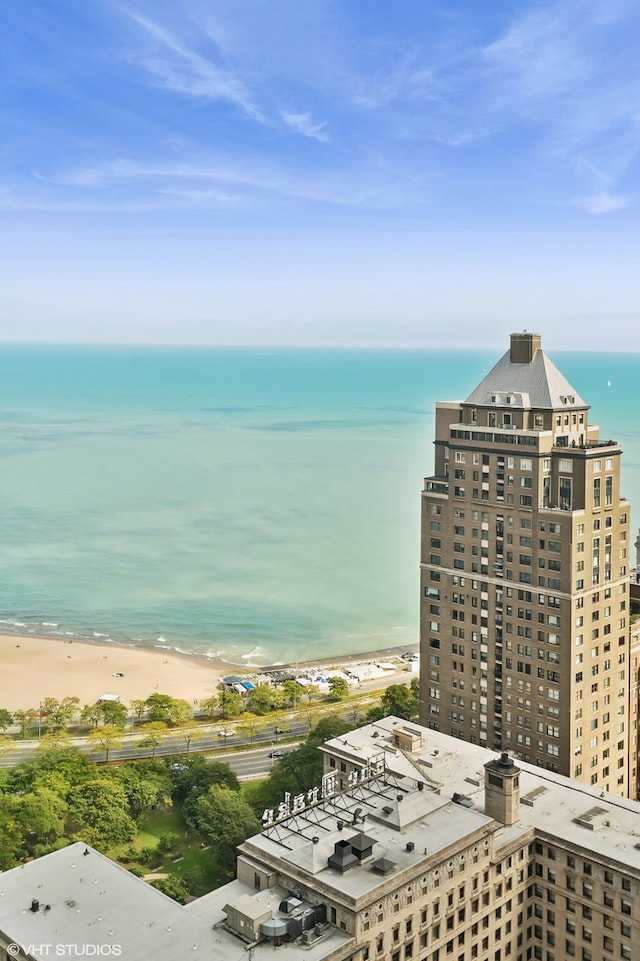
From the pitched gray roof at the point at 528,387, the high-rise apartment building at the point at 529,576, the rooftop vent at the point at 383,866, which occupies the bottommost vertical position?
the rooftop vent at the point at 383,866

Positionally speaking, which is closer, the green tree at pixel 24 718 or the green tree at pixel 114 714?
the green tree at pixel 114 714

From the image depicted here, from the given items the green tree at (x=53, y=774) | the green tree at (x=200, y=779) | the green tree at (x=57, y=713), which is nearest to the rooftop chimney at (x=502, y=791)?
the green tree at (x=200, y=779)

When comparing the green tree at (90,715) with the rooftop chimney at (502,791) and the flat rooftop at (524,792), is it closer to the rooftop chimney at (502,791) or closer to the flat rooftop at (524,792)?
the flat rooftop at (524,792)

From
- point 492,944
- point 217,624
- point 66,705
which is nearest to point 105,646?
point 217,624

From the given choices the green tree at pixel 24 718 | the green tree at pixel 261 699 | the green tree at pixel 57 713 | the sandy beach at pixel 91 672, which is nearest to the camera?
the green tree at pixel 24 718

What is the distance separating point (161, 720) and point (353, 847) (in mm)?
63687

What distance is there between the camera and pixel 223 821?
71.4 m

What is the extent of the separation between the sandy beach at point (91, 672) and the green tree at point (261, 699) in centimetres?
1006

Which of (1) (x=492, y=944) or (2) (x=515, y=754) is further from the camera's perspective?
(2) (x=515, y=754)

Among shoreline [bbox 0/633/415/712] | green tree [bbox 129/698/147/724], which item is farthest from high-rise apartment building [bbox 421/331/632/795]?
shoreline [bbox 0/633/415/712]

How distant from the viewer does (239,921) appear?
44.7 metres

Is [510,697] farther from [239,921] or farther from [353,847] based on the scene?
[239,921]

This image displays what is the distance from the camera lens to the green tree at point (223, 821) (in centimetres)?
6925

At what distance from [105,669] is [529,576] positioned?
75.5 meters
